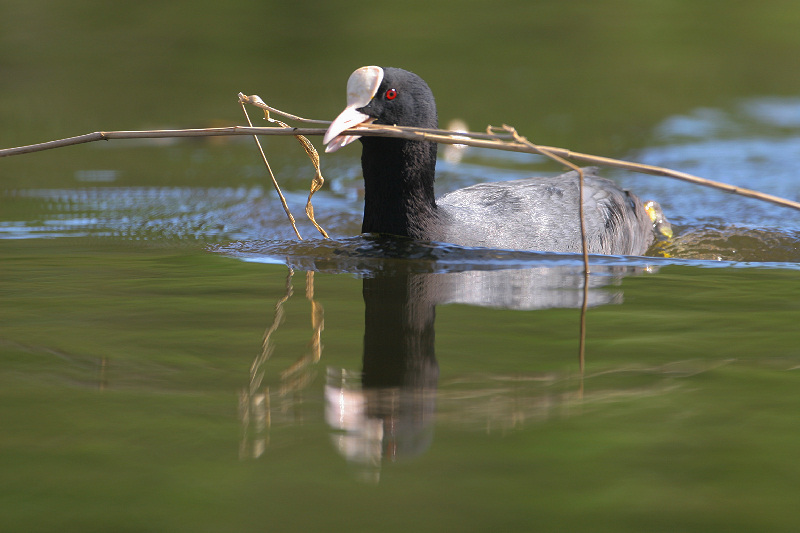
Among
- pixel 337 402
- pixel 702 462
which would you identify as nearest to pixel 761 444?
pixel 702 462

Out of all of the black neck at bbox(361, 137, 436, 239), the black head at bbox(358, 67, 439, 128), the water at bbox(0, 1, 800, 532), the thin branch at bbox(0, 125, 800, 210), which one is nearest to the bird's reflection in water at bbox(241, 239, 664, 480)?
the water at bbox(0, 1, 800, 532)

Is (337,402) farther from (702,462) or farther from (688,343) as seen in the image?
(688,343)

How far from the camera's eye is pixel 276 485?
1.62m

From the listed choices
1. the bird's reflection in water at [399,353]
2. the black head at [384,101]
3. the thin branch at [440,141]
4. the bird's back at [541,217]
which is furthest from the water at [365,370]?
the black head at [384,101]

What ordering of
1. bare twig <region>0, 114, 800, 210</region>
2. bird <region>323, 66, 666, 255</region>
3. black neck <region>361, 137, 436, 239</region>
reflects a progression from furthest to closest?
black neck <region>361, 137, 436, 239</region> < bird <region>323, 66, 666, 255</region> < bare twig <region>0, 114, 800, 210</region>

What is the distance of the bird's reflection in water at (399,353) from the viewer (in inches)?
71.7

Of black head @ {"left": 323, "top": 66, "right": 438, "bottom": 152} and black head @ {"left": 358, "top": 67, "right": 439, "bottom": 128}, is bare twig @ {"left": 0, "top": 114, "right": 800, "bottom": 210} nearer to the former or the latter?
black head @ {"left": 323, "top": 66, "right": 438, "bottom": 152}

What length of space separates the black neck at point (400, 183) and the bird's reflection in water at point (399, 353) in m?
0.34

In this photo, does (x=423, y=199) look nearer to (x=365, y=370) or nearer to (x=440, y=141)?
(x=440, y=141)

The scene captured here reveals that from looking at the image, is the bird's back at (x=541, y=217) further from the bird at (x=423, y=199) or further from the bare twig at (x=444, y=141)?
the bare twig at (x=444, y=141)

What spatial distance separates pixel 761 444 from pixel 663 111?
7808 mm

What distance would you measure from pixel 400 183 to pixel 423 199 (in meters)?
→ 0.12

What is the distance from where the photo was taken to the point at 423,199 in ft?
12.5

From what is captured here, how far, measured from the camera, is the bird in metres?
3.58
